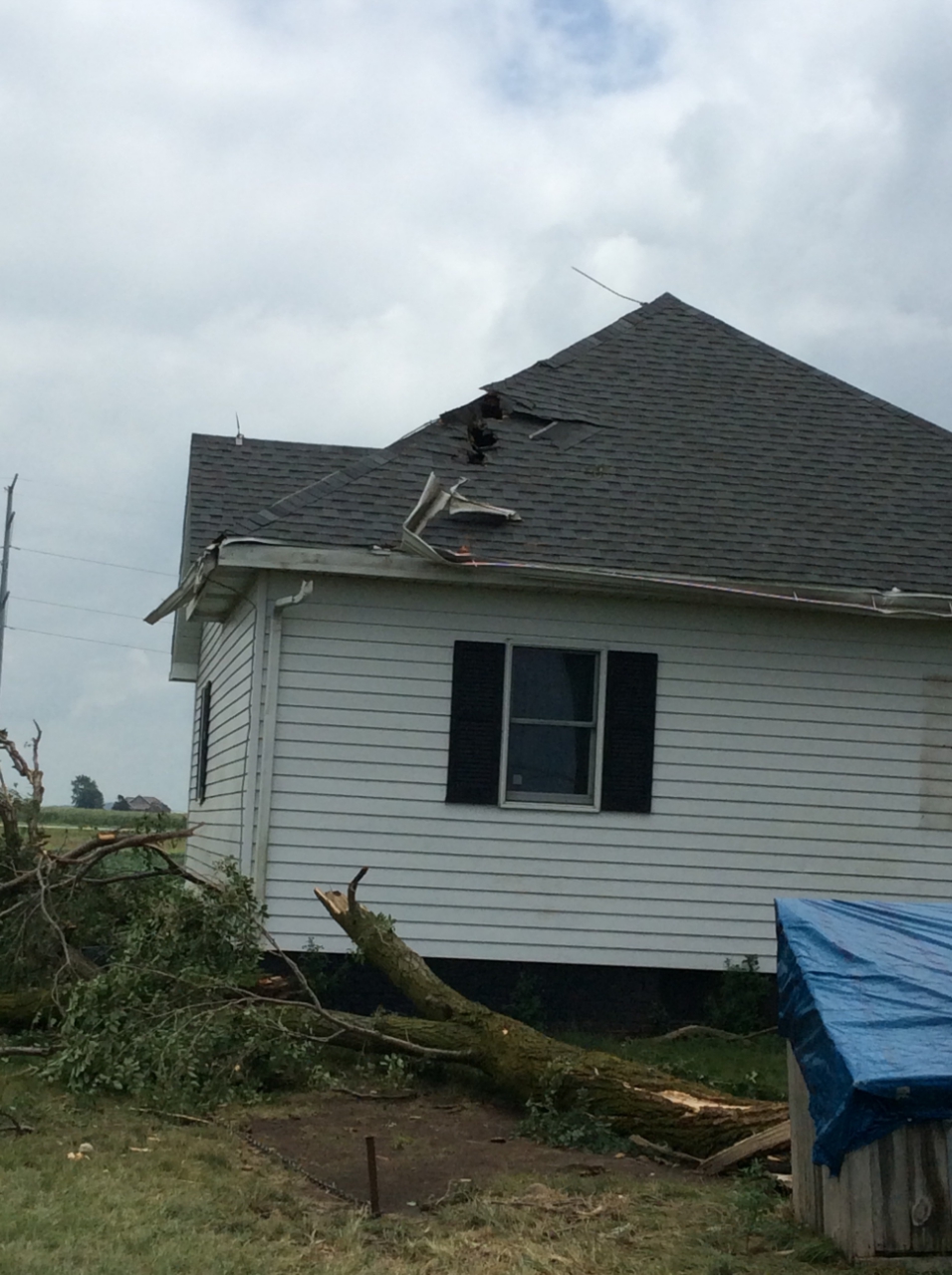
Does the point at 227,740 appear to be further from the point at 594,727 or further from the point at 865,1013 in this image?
the point at 865,1013

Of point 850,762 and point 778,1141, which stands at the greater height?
point 850,762

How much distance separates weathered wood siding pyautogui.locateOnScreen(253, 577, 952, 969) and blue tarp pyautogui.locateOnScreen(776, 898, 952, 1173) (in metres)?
4.50

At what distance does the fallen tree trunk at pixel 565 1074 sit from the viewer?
6812 millimetres

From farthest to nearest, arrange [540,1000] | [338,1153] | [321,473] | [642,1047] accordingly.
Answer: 1. [321,473]
2. [540,1000]
3. [642,1047]
4. [338,1153]

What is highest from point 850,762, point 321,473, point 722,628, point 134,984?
point 321,473

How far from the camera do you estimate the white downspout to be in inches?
396

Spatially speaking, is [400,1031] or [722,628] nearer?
[400,1031]

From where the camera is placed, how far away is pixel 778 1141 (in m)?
6.44

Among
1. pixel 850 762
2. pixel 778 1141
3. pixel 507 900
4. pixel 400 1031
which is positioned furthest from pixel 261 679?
pixel 778 1141

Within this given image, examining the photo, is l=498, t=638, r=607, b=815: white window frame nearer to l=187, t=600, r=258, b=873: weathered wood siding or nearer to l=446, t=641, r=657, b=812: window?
l=446, t=641, r=657, b=812: window

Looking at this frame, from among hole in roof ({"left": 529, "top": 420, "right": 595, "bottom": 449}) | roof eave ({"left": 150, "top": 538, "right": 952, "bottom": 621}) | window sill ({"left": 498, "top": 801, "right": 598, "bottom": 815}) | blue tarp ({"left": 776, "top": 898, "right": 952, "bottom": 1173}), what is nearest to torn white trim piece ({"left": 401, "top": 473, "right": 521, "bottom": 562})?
roof eave ({"left": 150, "top": 538, "right": 952, "bottom": 621})

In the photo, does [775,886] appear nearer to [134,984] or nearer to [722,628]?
[722,628]

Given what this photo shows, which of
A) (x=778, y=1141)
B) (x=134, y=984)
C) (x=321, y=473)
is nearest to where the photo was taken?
(x=778, y=1141)

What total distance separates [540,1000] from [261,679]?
9.79 feet
